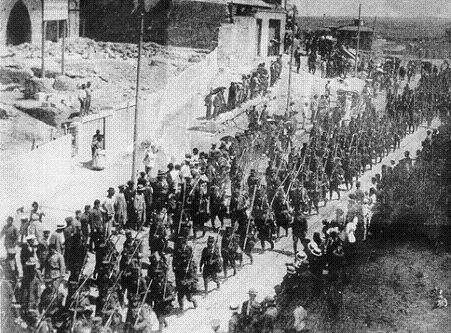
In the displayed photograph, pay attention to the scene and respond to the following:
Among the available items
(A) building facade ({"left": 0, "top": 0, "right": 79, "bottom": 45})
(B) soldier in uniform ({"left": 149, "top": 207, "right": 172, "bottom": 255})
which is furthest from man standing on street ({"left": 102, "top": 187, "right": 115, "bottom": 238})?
(A) building facade ({"left": 0, "top": 0, "right": 79, "bottom": 45})

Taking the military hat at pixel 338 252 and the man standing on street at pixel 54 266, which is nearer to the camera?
the man standing on street at pixel 54 266

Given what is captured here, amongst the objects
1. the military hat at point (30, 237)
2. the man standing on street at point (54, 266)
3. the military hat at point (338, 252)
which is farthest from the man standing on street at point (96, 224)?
the military hat at point (338, 252)

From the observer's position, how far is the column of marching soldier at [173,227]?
954 centimetres

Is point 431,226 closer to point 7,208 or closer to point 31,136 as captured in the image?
point 7,208

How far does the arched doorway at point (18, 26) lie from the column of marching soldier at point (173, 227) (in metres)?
15.1

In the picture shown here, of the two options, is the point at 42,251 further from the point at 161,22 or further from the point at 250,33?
the point at 161,22

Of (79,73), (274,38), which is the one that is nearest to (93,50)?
(79,73)

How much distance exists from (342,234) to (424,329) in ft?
8.12

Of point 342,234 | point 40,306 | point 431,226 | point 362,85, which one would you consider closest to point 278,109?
point 362,85

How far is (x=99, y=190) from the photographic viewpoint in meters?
16.2

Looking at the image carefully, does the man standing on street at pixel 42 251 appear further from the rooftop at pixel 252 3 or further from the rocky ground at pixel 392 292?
the rooftop at pixel 252 3

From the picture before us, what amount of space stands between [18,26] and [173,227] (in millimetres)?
20634

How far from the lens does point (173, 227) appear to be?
45.2 feet

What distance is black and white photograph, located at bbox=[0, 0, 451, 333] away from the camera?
10398 mm
